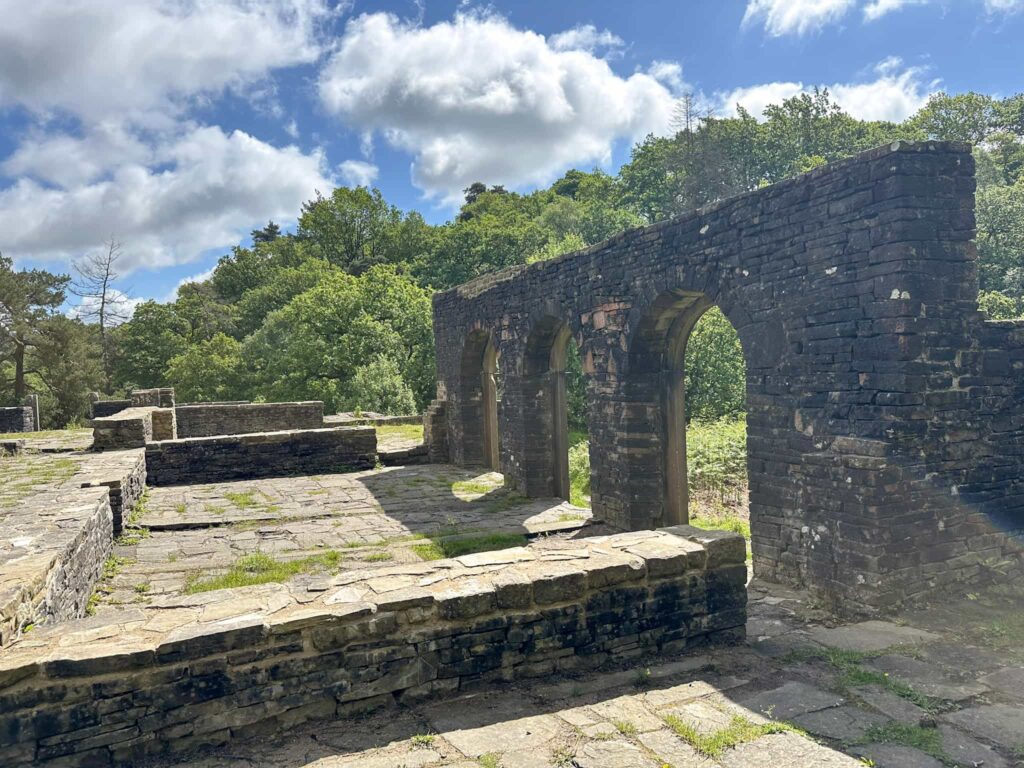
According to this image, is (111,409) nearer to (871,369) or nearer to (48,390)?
(48,390)

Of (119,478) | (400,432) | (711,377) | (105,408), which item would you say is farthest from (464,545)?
(105,408)

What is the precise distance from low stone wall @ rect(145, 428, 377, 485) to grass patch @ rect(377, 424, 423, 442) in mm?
2602

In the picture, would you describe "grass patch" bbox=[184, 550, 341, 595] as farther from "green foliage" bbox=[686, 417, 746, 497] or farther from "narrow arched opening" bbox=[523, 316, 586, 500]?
"green foliage" bbox=[686, 417, 746, 497]

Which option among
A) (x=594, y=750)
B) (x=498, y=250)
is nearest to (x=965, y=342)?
(x=594, y=750)

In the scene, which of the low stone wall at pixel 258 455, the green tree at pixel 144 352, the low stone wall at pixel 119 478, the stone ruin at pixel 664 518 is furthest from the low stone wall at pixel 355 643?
the green tree at pixel 144 352

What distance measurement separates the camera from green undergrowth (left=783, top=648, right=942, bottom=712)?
3916mm

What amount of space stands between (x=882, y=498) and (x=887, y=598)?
A: 2.60 feet

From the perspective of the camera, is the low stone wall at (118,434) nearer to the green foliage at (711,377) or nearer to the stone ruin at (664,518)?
the stone ruin at (664,518)

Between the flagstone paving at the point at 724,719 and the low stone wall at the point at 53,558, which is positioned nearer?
the flagstone paving at the point at 724,719

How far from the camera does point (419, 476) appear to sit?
13.0 metres

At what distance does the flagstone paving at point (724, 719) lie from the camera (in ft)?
10.7

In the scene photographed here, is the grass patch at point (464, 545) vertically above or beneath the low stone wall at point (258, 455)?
beneath

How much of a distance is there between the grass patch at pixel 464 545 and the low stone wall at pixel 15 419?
22023 mm

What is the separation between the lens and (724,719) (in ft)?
11.9
